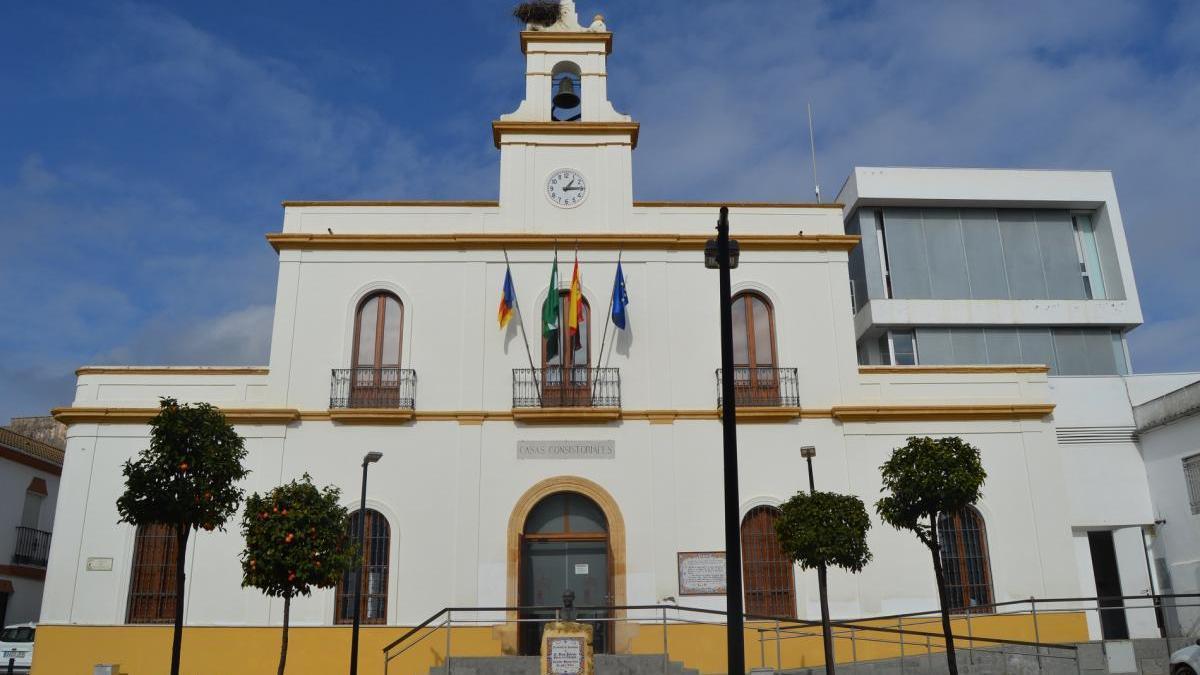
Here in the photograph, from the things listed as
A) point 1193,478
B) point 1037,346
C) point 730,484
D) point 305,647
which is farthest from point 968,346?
point 305,647

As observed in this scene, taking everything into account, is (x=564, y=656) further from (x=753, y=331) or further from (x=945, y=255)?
(x=945, y=255)

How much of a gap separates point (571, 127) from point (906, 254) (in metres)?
10.7

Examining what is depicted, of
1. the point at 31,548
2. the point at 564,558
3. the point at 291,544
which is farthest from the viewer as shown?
the point at 31,548

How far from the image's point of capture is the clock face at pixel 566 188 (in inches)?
851

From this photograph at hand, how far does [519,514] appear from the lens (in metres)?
19.4

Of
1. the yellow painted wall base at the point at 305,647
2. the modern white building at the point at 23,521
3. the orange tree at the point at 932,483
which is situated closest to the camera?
the orange tree at the point at 932,483

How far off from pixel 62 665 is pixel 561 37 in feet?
55.0

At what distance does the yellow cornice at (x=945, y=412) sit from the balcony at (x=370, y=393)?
29.2 ft

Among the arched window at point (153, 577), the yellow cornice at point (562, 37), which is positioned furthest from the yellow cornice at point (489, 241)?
the arched window at point (153, 577)

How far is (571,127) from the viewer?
2192 centimetres

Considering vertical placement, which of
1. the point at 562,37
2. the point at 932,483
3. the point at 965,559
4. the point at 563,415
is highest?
the point at 562,37

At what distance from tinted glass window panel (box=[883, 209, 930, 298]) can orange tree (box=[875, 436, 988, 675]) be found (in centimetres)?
1224

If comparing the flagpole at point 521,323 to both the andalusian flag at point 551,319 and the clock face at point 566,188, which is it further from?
the clock face at point 566,188

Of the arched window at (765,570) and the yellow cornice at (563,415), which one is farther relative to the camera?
the yellow cornice at (563,415)
